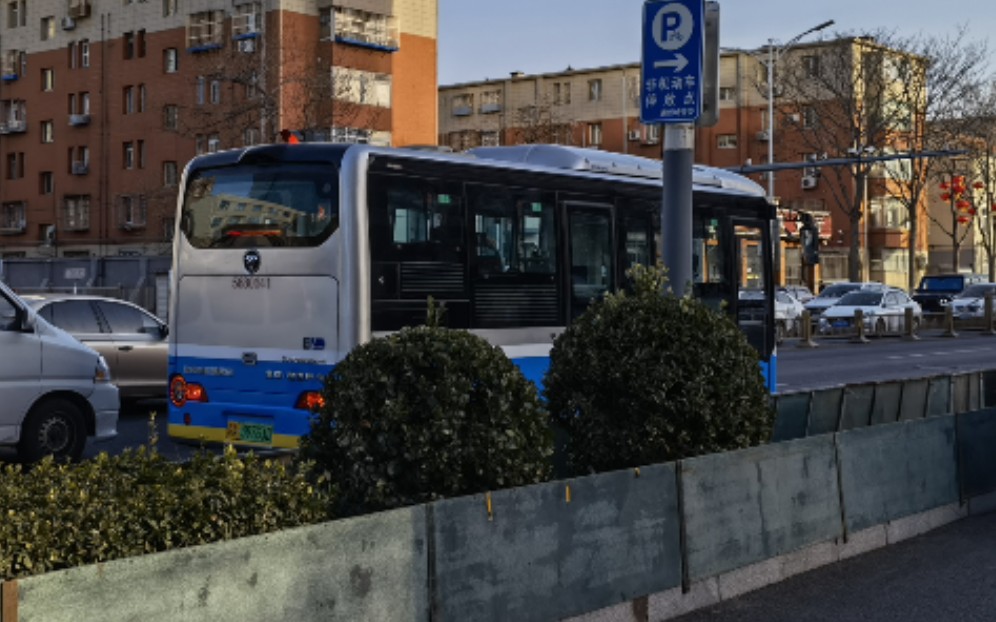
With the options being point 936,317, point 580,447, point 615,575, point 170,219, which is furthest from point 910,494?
point 170,219

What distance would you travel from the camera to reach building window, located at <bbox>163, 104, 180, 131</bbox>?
2589 inches

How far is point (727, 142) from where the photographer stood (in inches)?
3499

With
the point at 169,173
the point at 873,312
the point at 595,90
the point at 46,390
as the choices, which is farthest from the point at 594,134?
the point at 46,390

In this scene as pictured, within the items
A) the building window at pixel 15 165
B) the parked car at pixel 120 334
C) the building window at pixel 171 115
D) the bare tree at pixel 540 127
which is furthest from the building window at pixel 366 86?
the parked car at pixel 120 334

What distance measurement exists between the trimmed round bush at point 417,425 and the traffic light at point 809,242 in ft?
40.6

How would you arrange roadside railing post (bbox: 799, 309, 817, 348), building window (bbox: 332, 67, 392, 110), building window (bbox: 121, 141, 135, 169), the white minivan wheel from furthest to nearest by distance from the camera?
building window (bbox: 121, 141, 135, 169), building window (bbox: 332, 67, 392, 110), roadside railing post (bbox: 799, 309, 817, 348), the white minivan wheel

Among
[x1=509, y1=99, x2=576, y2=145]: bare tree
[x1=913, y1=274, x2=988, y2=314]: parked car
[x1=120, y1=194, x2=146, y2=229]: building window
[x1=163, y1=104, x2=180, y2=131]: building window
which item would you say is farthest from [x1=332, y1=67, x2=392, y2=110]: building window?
[x1=913, y1=274, x2=988, y2=314]: parked car

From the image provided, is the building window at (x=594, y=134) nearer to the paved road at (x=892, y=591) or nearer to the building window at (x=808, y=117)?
the building window at (x=808, y=117)

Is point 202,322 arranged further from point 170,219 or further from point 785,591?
point 170,219

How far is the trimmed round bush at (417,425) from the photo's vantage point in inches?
274

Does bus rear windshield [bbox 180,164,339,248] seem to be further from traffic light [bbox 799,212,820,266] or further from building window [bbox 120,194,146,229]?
building window [bbox 120,194,146,229]

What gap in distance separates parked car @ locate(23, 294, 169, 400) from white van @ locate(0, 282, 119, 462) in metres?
4.72

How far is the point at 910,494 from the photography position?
1049 centimetres

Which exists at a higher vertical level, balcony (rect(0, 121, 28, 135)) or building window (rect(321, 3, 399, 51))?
building window (rect(321, 3, 399, 51))
